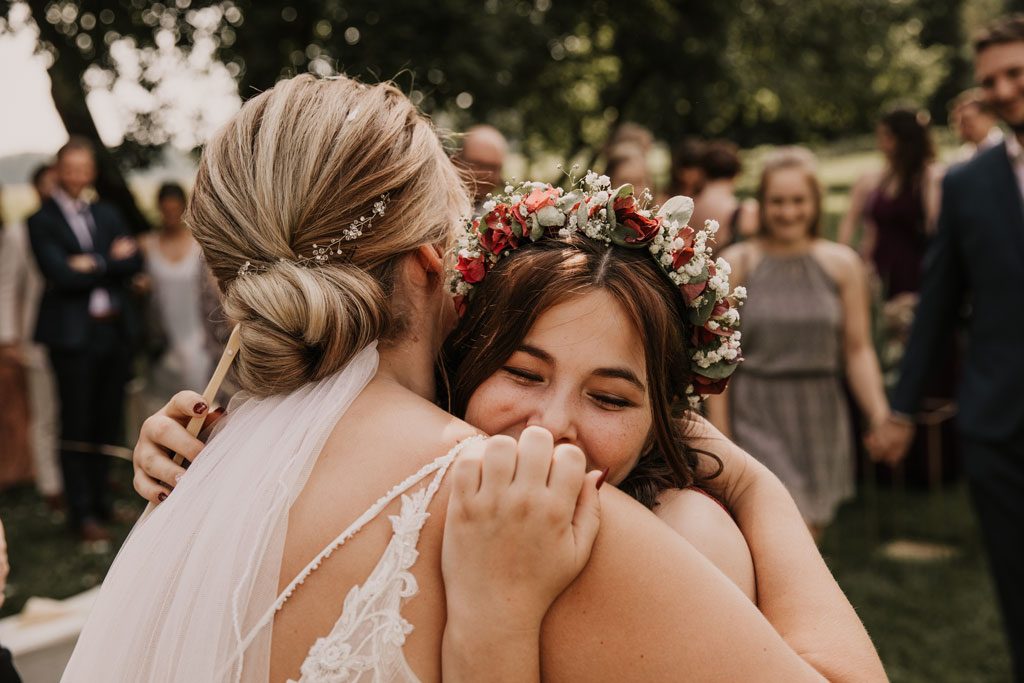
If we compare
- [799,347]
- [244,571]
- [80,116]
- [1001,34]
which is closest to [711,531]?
[244,571]

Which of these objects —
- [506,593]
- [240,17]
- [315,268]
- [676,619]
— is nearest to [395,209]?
[315,268]

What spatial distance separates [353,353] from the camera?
179 cm

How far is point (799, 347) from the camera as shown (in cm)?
559

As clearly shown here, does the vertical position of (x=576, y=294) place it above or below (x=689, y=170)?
above

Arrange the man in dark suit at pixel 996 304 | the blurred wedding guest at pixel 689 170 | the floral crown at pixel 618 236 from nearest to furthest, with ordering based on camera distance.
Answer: the floral crown at pixel 618 236 → the man in dark suit at pixel 996 304 → the blurred wedding guest at pixel 689 170

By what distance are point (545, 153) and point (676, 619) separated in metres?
19.5

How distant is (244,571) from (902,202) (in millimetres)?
7680

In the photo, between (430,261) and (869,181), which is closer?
(430,261)

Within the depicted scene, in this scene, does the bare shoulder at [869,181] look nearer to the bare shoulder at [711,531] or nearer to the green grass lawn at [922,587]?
the green grass lawn at [922,587]

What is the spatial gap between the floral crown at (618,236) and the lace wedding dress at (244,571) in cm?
46

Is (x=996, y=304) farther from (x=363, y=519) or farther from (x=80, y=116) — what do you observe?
(x=80, y=116)

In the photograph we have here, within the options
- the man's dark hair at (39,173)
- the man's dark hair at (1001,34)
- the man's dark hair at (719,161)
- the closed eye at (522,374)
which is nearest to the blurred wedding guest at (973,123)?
the man's dark hair at (719,161)

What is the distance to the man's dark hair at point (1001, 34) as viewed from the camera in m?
4.26

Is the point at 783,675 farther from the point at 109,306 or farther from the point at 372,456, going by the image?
the point at 109,306
